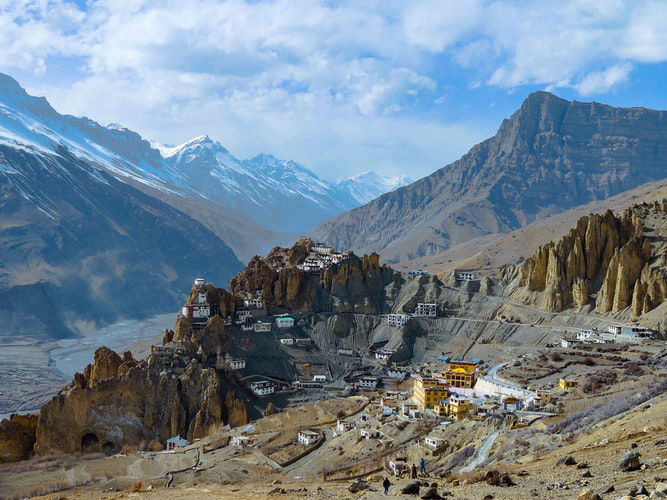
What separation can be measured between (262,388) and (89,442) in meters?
24.0

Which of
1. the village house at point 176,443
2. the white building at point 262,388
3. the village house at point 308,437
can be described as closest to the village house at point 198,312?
the white building at point 262,388

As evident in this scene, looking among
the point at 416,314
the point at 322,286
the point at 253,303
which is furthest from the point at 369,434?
the point at 322,286

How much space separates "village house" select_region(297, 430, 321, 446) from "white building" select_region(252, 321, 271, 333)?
41.0 metres

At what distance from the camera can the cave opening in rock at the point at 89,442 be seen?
94.2m

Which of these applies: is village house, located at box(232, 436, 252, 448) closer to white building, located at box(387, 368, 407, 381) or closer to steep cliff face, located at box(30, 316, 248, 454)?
steep cliff face, located at box(30, 316, 248, 454)

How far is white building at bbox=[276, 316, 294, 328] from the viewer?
124 metres

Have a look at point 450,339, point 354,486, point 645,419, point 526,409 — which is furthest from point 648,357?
point 354,486

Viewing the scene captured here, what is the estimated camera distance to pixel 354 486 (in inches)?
1510

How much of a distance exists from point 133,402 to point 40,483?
1020 inches

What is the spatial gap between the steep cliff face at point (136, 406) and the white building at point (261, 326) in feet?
55.3

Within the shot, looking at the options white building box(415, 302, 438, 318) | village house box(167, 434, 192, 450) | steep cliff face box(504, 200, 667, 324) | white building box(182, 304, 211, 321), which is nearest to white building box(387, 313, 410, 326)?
white building box(415, 302, 438, 318)

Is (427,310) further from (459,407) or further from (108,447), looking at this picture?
(108,447)

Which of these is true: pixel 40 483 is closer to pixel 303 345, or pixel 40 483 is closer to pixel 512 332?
pixel 303 345

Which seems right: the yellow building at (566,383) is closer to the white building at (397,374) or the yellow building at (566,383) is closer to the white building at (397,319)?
the white building at (397,374)
